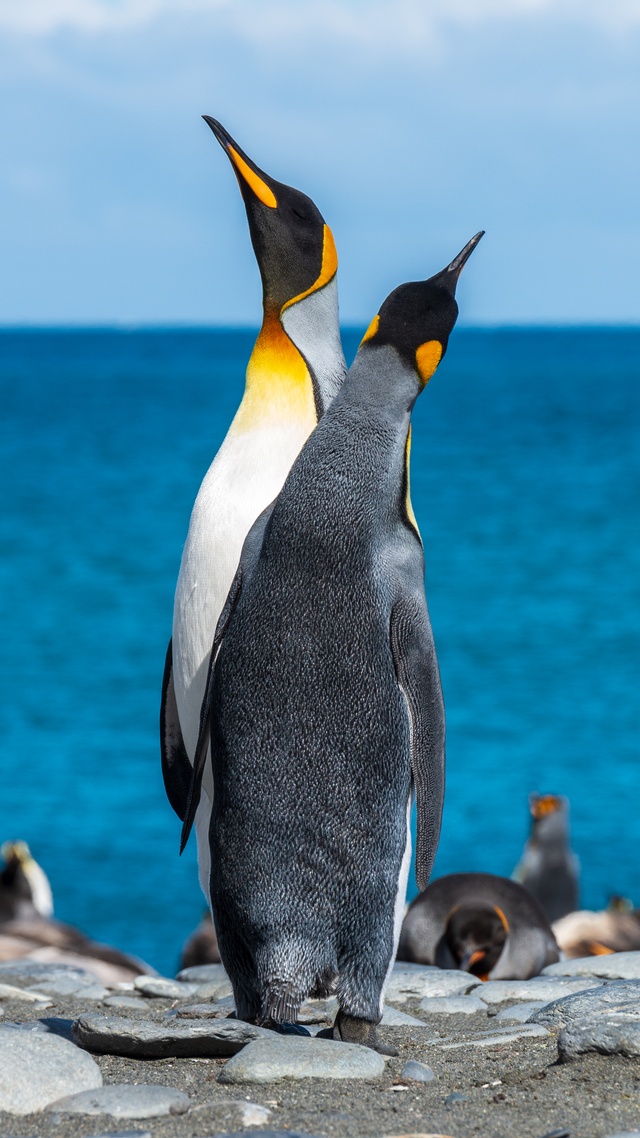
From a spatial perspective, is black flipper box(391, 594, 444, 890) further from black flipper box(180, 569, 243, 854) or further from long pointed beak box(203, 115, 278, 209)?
long pointed beak box(203, 115, 278, 209)

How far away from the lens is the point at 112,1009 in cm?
446

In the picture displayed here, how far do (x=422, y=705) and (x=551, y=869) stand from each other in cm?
626

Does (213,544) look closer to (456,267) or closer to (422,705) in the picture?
(422,705)

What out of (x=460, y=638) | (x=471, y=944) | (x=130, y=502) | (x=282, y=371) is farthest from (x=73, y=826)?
(x=130, y=502)

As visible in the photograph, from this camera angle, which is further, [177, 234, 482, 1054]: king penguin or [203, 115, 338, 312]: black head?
[203, 115, 338, 312]: black head

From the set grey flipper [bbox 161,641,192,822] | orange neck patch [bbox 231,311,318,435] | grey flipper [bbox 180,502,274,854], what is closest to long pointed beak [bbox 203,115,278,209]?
orange neck patch [bbox 231,311,318,435]

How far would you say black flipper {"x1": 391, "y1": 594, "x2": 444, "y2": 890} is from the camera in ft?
11.3

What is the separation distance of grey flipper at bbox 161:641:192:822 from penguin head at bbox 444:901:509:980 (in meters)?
1.94

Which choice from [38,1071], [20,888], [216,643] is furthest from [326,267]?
[20,888]

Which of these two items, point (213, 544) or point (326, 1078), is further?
point (213, 544)

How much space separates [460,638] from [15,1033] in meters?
21.2

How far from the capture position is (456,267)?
3529 mm

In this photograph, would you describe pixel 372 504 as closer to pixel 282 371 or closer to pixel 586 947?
pixel 282 371

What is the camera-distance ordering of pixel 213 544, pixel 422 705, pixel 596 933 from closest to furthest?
pixel 422 705 → pixel 213 544 → pixel 596 933
